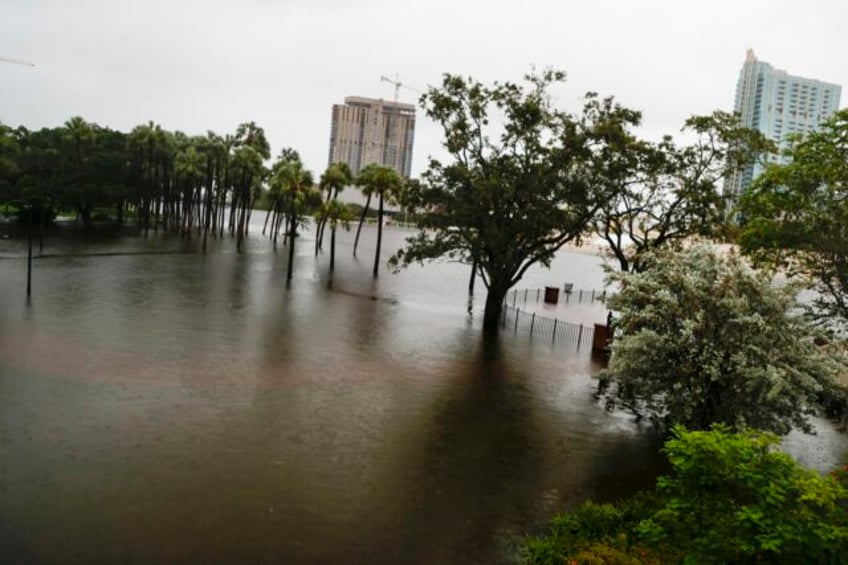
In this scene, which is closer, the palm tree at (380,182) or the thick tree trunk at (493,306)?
the thick tree trunk at (493,306)

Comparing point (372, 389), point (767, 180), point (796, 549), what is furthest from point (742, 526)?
point (767, 180)

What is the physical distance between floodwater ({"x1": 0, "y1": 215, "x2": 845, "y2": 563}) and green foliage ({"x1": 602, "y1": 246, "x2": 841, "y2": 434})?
2.09 m

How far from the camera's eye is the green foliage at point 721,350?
47.3ft

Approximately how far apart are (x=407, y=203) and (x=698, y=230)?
14.0 meters

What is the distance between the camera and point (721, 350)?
1488 cm

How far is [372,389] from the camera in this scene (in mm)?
19031

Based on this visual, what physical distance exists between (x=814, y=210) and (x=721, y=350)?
788 cm

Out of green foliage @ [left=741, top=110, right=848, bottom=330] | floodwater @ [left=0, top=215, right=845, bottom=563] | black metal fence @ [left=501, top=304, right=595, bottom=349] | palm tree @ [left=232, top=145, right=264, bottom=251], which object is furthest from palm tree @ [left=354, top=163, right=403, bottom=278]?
green foliage @ [left=741, top=110, right=848, bottom=330]

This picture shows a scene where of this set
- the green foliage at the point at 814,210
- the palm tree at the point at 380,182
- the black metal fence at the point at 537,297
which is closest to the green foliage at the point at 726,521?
the green foliage at the point at 814,210

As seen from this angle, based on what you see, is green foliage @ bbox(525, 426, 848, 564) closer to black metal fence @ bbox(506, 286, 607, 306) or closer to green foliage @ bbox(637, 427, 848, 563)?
green foliage @ bbox(637, 427, 848, 563)

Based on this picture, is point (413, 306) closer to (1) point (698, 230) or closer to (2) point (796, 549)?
(1) point (698, 230)

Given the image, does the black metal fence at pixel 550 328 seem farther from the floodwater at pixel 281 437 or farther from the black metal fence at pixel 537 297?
the black metal fence at pixel 537 297

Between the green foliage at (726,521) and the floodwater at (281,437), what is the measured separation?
1329 millimetres

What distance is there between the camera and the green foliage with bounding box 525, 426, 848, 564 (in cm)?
772
